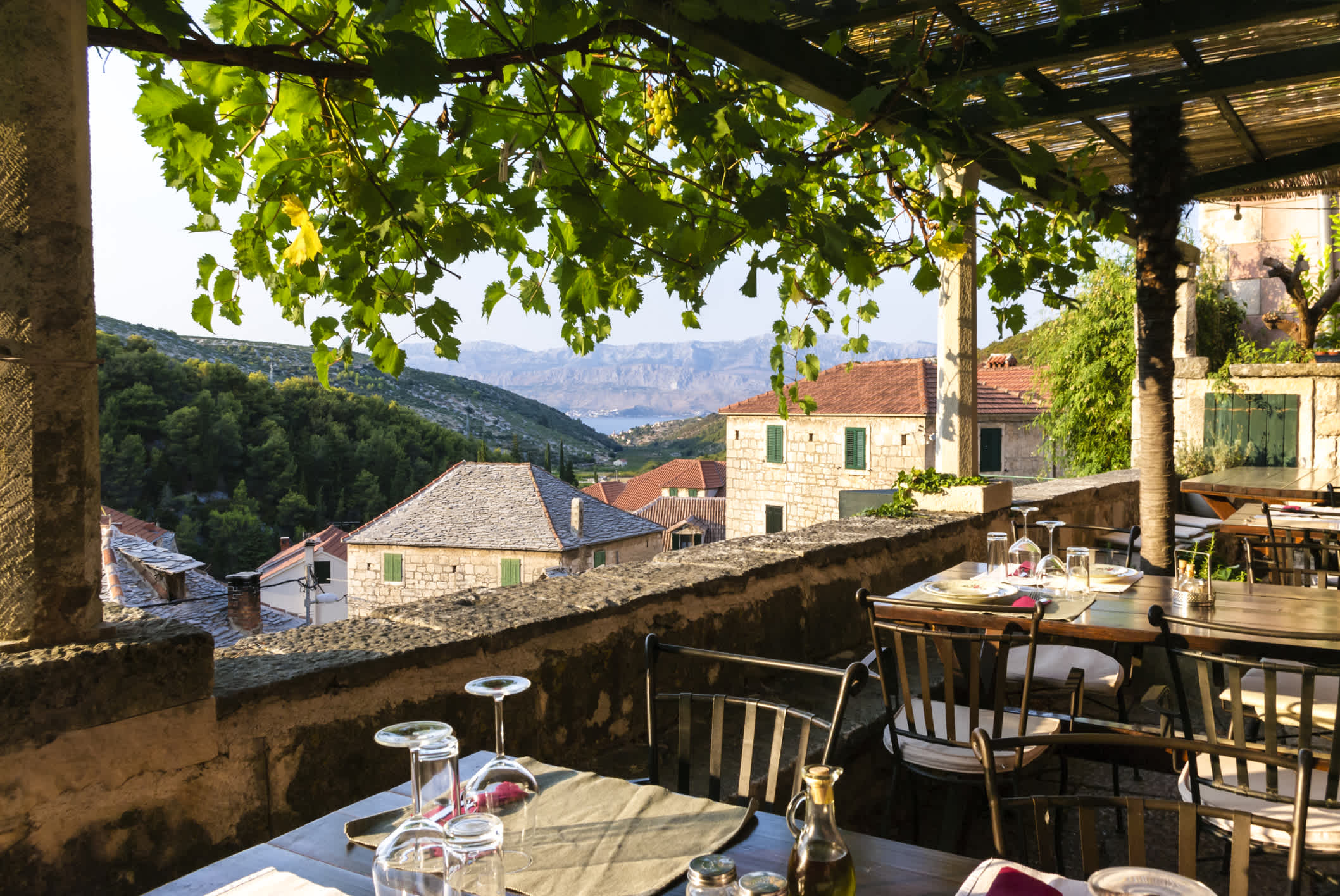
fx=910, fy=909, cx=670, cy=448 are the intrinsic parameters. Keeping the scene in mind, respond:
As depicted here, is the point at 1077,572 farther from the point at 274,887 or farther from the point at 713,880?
the point at 274,887

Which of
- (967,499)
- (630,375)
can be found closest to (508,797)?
(967,499)

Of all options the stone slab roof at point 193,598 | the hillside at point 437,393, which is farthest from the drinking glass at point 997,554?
the hillside at point 437,393

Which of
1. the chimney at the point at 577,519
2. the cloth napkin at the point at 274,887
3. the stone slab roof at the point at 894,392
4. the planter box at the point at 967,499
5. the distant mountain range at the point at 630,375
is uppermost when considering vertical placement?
the distant mountain range at the point at 630,375

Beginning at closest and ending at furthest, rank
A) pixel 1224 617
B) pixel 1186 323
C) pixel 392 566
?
pixel 1224 617
pixel 1186 323
pixel 392 566

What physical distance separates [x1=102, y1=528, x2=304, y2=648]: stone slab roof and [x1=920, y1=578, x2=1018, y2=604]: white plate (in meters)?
16.7

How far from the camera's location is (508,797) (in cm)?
122

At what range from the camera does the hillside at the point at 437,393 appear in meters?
65.1

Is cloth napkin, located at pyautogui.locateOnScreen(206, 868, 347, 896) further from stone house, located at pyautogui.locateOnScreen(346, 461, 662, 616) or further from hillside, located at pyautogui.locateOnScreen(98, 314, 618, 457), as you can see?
hillside, located at pyautogui.locateOnScreen(98, 314, 618, 457)

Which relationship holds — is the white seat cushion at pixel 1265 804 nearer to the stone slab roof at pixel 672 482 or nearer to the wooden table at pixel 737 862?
the wooden table at pixel 737 862

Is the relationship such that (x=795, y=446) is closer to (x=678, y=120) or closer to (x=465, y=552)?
(x=465, y=552)

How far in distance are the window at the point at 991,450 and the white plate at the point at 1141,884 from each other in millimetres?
21328

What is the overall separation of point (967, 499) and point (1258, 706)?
2057mm

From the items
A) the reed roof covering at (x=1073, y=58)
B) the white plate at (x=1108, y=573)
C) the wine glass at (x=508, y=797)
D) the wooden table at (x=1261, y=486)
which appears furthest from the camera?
the wooden table at (x=1261, y=486)

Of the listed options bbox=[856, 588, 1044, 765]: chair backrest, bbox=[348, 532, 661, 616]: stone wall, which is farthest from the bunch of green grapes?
bbox=[348, 532, 661, 616]: stone wall
